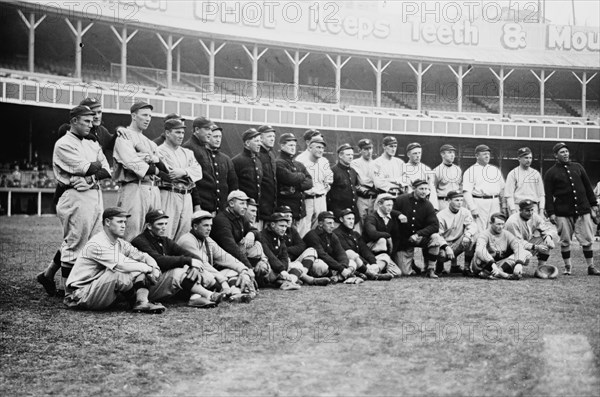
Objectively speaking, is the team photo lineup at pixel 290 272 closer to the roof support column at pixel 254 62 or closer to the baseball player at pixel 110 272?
the baseball player at pixel 110 272

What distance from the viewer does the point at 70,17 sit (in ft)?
78.0

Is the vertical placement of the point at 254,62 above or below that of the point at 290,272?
above

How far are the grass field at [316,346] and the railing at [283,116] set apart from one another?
1664cm

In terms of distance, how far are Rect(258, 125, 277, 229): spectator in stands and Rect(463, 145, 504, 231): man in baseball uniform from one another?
3607 millimetres

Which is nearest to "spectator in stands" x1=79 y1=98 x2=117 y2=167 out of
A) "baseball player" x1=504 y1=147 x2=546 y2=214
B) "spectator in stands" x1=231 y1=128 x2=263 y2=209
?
"spectator in stands" x1=231 y1=128 x2=263 y2=209

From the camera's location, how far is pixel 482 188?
1058 centimetres

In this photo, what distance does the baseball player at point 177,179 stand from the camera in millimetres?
7418

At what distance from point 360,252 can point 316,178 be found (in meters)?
1.29

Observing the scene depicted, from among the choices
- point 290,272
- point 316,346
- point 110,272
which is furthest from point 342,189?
point 316,346

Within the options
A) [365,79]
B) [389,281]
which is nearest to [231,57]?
[365,79]

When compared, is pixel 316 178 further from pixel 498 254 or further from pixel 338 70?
pixel 338 70

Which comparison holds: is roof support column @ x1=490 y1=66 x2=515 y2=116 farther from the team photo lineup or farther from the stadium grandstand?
the team photo lineup

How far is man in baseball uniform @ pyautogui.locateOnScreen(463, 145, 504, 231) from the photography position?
1052cm

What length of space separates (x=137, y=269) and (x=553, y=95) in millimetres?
36405
